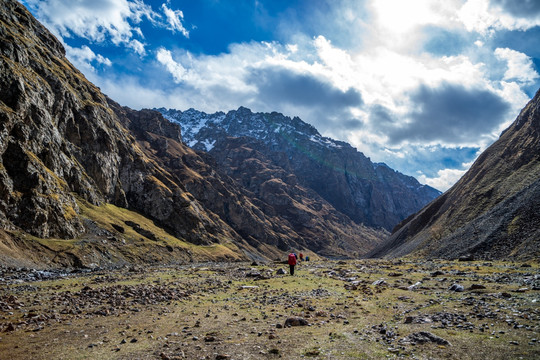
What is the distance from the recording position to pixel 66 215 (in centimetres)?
9481

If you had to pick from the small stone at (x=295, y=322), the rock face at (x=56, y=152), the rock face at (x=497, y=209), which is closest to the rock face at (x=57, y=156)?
the rock face at (x=56, y=152)

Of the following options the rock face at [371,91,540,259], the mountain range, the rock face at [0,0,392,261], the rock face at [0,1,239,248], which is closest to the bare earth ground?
the rock face at [371,91,540,259]

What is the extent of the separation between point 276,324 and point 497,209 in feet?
323

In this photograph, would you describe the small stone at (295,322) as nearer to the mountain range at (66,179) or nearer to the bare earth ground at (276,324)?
the bare earth ground at (276,324)

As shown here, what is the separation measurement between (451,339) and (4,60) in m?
137

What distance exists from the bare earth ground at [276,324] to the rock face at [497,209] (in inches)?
1958

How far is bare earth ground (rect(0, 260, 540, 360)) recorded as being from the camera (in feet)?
43.2

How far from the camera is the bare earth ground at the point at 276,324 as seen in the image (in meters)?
13.2

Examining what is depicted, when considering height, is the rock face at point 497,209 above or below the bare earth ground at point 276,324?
above

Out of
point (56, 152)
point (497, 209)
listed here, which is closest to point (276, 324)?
point (497, 209)

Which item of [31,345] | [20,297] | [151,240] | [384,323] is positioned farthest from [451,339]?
[151,240]

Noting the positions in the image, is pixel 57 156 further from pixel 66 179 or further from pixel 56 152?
pixel 66 179

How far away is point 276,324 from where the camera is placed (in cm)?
1761

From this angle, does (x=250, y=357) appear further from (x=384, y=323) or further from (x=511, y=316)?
(x=511, y=316)
